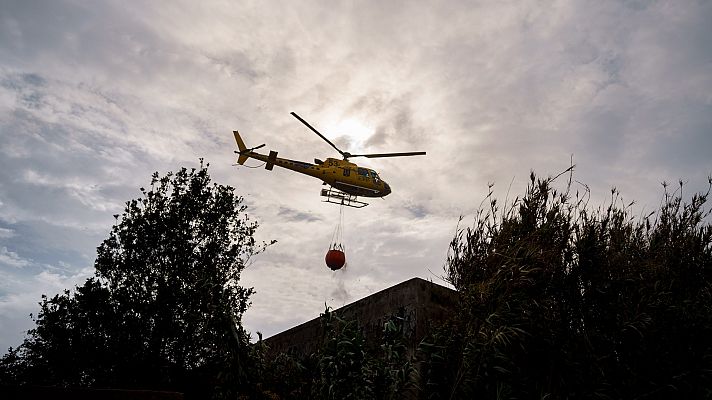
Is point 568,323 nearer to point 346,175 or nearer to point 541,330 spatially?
point 541,330

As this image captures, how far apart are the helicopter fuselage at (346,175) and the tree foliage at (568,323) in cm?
1573

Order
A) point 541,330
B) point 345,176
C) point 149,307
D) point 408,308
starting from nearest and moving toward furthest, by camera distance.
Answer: point 541,330 → point 408,308 → point 149,307 → point 345,176

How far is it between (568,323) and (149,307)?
12.0 m

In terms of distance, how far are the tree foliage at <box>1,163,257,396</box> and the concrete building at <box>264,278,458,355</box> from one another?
4352mm

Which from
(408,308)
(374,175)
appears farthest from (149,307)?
(374,175)

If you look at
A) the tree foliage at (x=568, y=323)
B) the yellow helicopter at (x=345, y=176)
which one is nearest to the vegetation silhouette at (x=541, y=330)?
the tree foliage at (x=568, y=323)

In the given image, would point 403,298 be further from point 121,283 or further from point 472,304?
point 121,283

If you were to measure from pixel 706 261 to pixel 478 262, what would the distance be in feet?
16.9

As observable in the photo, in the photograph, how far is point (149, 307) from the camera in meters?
14.6

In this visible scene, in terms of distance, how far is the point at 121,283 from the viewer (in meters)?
15.4

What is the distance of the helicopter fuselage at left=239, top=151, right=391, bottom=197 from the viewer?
80.8ft

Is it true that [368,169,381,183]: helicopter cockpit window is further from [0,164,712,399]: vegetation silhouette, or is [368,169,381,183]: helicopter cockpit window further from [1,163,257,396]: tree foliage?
[0,164,712,399]: vegetation silhouette

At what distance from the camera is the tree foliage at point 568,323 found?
7.36m

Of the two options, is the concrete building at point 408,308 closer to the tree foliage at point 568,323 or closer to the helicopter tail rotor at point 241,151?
the tree foliage at point 568,323
